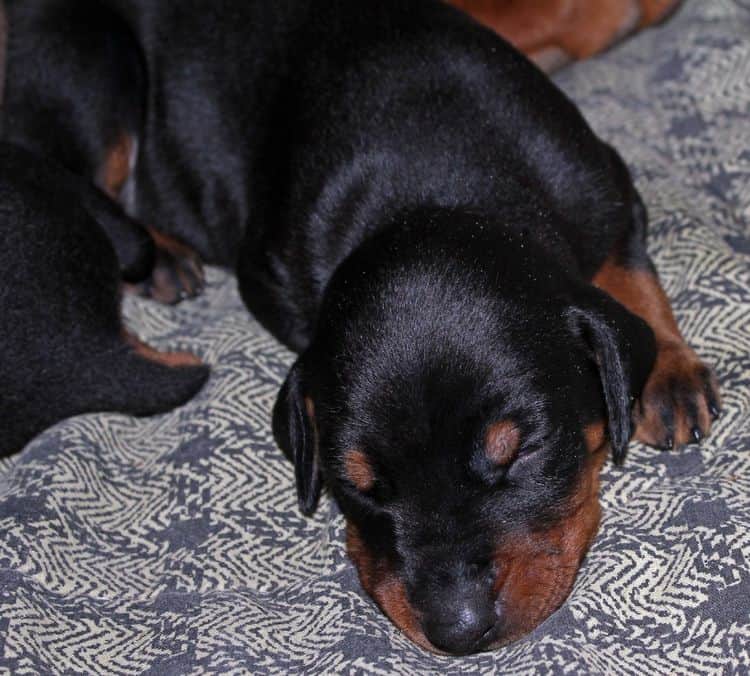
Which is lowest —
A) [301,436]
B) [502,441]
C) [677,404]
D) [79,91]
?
[79,91]

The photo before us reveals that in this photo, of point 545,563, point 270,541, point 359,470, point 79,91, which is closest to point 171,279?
point 79,91

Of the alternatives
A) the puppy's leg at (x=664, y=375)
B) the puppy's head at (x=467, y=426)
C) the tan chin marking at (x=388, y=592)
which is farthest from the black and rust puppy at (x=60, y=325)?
the puppy's leg at (x=664, y=375)

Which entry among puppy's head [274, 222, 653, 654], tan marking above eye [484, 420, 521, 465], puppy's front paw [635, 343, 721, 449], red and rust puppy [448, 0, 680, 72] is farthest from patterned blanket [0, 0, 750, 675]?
red and rust puppy [448, 0, 680, 72]

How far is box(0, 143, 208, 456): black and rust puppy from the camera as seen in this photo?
4.00m

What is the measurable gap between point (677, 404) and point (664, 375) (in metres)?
0.10

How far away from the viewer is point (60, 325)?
4.08 m

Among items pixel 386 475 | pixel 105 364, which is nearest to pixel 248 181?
pixel 105 364

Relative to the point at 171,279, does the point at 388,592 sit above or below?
above

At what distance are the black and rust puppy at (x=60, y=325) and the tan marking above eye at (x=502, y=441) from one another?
134cm

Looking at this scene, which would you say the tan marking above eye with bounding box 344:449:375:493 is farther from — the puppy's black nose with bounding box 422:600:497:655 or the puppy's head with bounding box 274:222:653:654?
the puppy's black nose with bounding box 422:600:497:655

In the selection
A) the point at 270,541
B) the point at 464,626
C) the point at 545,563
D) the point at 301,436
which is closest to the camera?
the point at 464,626

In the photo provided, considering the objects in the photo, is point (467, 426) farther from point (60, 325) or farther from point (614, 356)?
point (60, 325)

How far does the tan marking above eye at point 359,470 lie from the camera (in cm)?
335

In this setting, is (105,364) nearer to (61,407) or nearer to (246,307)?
(61,407)
